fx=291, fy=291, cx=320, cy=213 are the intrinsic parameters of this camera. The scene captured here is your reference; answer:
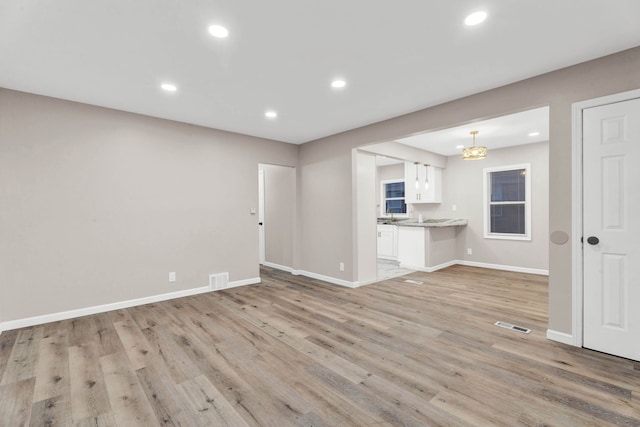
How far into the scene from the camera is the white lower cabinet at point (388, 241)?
7168mm

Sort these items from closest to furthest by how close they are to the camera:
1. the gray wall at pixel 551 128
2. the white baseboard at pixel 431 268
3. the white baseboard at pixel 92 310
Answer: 1. the gray wall at pixel 551 128
2. the white baseboard at pixel 92 310
3. the white baseboard at pixel 431 268

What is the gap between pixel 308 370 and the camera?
2.33m

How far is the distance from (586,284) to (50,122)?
19.0 feet

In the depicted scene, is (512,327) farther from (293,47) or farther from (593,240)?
(293,47)

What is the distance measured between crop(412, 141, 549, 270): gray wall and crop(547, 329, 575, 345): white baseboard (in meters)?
3.52

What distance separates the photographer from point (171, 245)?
166 inches

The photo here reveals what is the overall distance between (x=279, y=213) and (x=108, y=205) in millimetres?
Answer: 3178

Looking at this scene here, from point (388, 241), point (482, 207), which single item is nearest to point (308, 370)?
point (388, 241)

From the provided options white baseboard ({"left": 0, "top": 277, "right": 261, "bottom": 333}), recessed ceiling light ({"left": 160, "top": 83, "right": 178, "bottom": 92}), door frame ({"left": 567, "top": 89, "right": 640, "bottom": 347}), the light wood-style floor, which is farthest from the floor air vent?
recessed ceiling light ({"left": 160, "top": 83, "right": 178, "bottom": 92})

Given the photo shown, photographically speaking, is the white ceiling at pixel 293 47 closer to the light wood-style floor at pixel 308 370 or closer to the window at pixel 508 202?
the light wood-style floor at pixel 308 370

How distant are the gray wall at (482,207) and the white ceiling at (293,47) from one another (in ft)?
11.6

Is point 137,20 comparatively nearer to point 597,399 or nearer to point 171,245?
point 171,245

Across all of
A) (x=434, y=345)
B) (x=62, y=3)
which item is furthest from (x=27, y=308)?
(x=434, y=345)

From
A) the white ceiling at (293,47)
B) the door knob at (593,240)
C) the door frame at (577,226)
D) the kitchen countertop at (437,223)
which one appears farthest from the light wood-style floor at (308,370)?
the white ceiling at (293,47)
